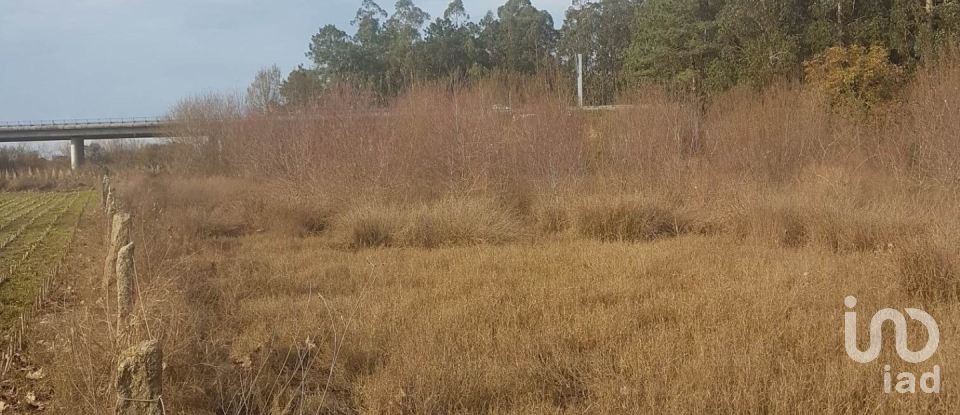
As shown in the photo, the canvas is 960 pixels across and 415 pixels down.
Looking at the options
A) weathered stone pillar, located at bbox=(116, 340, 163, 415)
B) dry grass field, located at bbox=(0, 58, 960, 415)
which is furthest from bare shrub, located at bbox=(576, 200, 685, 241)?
weathered stone pillar, located at bbox=(116, 340, 163, 415)

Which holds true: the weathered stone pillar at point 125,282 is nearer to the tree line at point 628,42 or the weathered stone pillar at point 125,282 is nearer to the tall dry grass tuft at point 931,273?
the tall dry grass tuft at point 931,273

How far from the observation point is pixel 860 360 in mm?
3691

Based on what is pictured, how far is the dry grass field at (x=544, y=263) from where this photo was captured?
354cm

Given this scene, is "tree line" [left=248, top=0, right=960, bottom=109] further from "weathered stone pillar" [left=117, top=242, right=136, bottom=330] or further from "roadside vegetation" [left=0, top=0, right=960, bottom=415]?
"weathered stone pillar" [left=117, top=242, right=136, bottom=330]

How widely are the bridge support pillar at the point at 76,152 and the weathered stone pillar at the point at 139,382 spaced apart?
5128cm

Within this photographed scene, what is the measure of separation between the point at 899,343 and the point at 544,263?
151 inches

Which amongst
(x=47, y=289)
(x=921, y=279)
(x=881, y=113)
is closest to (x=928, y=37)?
(x=881, y=113)

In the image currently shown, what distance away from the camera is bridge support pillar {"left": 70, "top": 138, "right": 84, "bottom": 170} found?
45.8m

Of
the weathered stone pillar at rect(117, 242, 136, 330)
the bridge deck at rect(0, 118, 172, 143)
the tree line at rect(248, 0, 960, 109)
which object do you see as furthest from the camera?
the bridge deck at rect(0, 118, 172, 143)

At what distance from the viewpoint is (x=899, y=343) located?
3.91m

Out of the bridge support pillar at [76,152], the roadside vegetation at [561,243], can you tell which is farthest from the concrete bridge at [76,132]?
the roadside vegetation at [561,243]

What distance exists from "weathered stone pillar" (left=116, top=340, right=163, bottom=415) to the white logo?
3.53 meters

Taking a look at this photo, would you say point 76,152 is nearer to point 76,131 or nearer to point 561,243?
point 76,131

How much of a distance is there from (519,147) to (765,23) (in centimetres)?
1234
